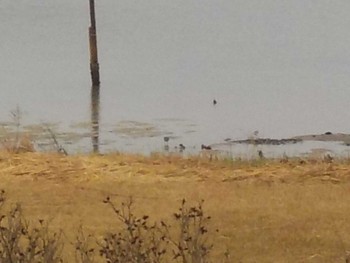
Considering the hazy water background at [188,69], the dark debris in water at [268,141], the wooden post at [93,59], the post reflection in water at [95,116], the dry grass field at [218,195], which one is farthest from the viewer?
the wooden post at [93,59]

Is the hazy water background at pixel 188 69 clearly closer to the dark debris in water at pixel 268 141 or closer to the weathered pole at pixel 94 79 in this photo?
the weathered pole at pixel 94 79

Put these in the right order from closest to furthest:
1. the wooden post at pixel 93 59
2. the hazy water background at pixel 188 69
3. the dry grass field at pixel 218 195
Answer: the dry grass field at pixel 218 195
the hazy water background at pixel 188 69
the wooden post at pixel 93 59

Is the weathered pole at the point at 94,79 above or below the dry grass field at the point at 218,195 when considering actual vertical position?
above

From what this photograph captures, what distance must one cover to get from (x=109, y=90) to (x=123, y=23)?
53.4 feet

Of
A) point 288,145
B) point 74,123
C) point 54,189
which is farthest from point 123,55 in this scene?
point 54,189

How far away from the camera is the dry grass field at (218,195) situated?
784cm

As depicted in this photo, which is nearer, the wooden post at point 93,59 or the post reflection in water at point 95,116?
the post reflection in water at point 95,116

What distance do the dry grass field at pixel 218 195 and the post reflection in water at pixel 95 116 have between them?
288 inches

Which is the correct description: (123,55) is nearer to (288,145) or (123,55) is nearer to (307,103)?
(307,103)

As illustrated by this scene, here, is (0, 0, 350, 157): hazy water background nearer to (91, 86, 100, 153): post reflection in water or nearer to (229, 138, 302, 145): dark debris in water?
(91, 86, 100, 153): post reflection in water

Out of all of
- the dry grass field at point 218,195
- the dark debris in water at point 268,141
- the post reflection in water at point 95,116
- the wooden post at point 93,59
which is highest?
the wooden post at point 93,59

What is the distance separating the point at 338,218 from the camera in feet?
27.8

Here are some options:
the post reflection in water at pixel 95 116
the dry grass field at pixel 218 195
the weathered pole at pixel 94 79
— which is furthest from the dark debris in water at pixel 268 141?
the dry grass field at pixel 218 195

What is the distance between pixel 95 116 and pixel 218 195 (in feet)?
46.1
